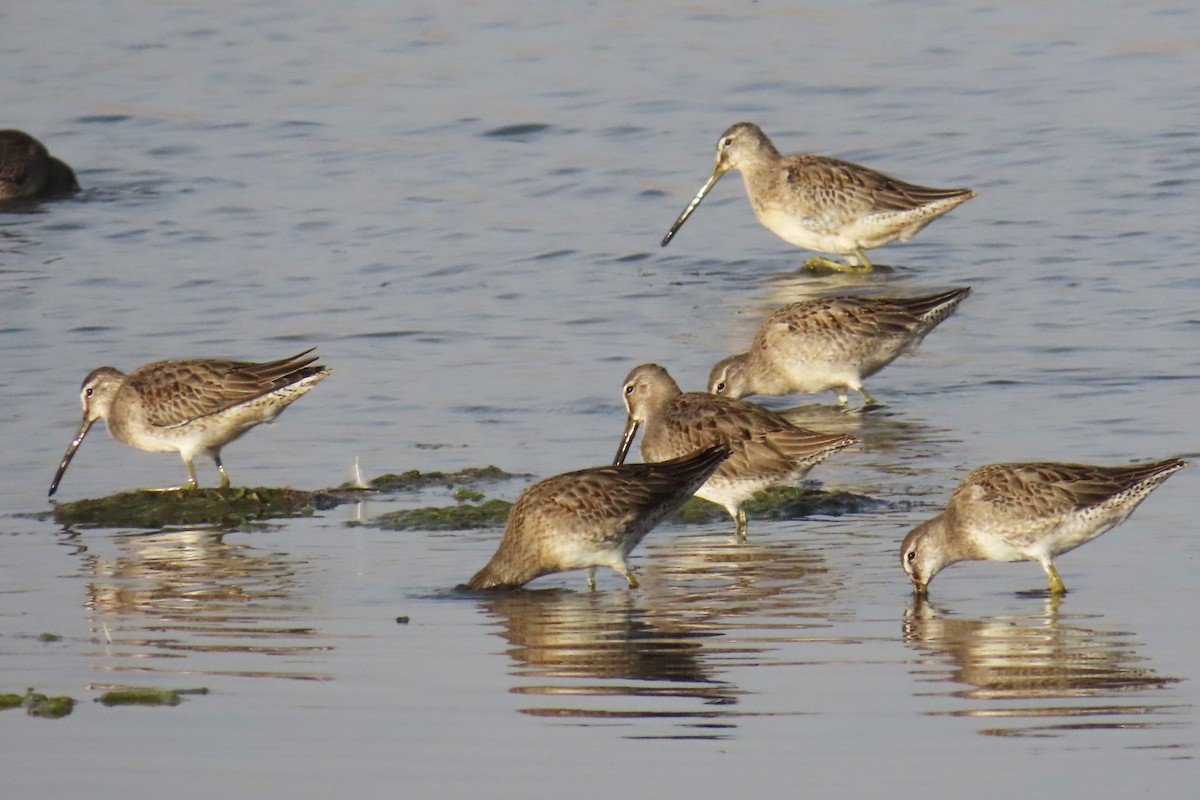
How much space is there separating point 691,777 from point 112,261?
11836 millimetres

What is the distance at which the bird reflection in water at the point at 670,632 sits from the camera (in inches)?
264

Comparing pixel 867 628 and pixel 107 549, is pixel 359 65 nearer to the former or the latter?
pixel 107 549

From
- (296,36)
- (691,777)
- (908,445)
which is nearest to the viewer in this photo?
(691,777)

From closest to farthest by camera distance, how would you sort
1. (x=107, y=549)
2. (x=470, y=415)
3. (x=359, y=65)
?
(x=107, y=549) → (x=470, y=415) → (x=359, y=65)

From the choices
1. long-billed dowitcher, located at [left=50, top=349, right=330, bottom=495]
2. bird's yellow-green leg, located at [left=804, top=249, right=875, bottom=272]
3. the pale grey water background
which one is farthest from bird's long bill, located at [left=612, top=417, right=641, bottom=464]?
bird's yellow-green leg, located at [left=804, top=249, right=875, bottom=272]

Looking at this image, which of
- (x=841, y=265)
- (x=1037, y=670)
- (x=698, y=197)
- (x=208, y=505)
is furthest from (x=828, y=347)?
(x=1037, y=670)

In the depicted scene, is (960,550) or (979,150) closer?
(960,550)

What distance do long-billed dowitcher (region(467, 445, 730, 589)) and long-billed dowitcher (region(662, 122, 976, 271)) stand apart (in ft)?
26.2

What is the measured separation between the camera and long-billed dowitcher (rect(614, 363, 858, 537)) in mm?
9539

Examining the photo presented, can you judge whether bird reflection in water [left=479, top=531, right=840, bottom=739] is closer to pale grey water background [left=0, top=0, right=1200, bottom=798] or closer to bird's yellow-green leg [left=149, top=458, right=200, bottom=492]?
pale grey water background [left=0, top=0, right=1200, bottom=798]

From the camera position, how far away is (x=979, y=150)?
66.6ft

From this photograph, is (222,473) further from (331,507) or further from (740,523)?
(740,523)

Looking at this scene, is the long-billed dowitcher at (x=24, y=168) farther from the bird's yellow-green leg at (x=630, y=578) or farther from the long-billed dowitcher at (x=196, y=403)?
the bird's yellow-green leg at (x=630, y=578)

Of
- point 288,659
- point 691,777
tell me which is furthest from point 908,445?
point 691,777
